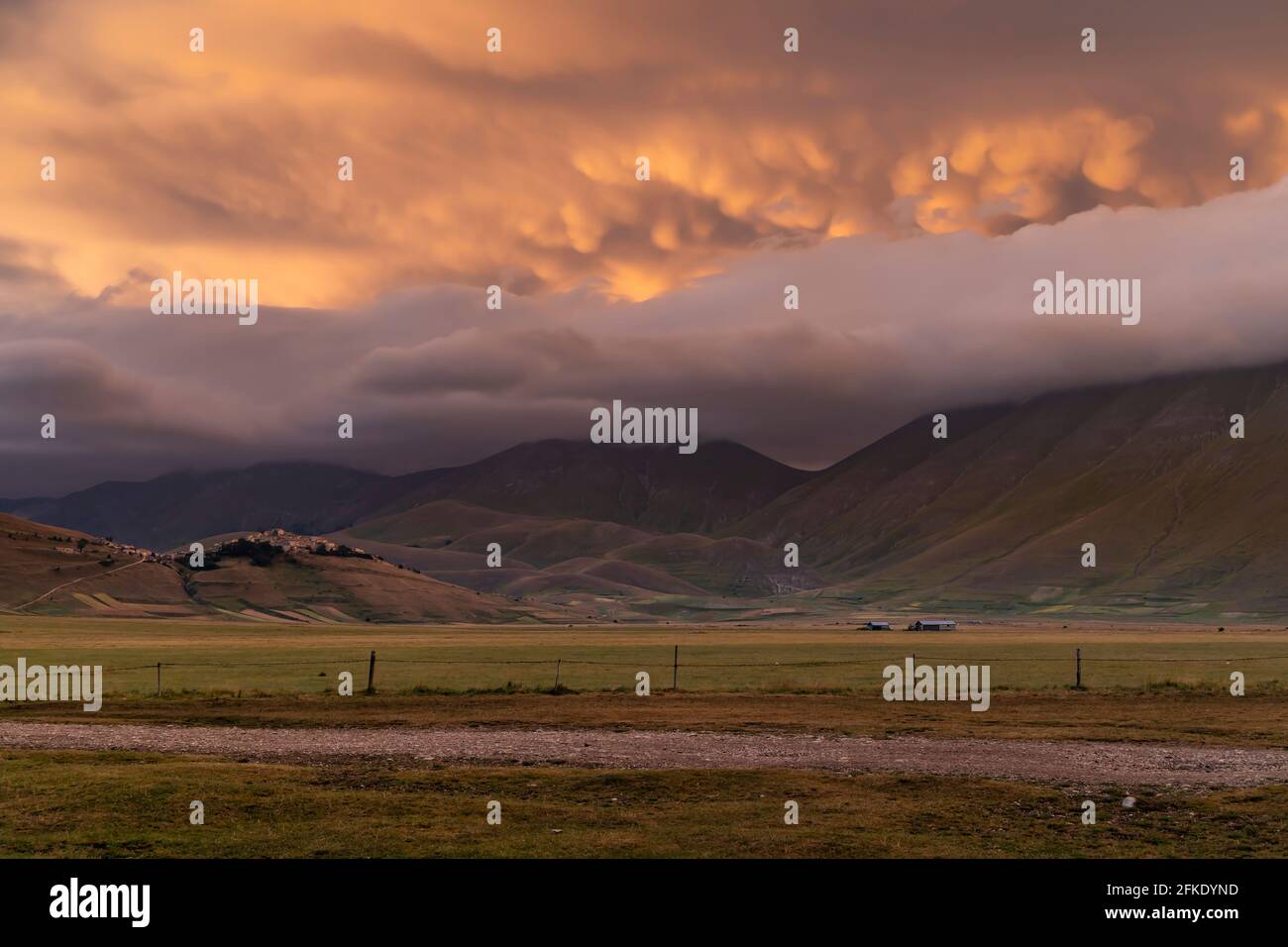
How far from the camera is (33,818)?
21406mm

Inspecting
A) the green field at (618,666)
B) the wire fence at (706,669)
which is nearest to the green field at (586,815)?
the green field at (618,666)

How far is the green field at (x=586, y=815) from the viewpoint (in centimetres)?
1906

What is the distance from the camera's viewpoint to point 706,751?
3209cm

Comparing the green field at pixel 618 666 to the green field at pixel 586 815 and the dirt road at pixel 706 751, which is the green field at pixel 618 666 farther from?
the green field at pixel 586 815

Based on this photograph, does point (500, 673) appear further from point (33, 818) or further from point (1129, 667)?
point (33, 818)

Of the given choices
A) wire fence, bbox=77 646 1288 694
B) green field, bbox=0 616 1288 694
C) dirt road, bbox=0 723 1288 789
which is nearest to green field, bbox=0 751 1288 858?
dirt road, bbox=0 723 1288 789

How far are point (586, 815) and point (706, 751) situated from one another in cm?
1050

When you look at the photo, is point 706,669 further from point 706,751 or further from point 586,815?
point 586,815

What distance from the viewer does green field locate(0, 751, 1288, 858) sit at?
19.1 meters

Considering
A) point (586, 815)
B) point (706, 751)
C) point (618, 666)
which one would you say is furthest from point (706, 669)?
point (586, 815)

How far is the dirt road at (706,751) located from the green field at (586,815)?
224 cm

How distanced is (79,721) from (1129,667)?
257 ft
